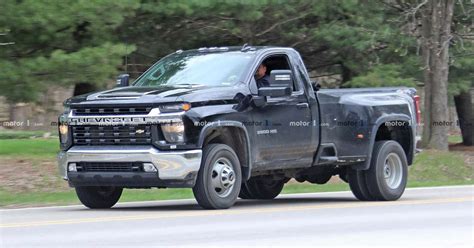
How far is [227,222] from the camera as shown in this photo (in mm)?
11188

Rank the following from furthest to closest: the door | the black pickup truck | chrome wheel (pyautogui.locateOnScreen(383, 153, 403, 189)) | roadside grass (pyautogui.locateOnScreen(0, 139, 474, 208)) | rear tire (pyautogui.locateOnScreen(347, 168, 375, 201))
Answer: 1. roadside grass (pyautogui.locateOnScreen(0, 139, 474, 208))
2. chrome wheel (pyautogui.locateOnScreen(383, 153, 403, 189))
3. rear tire (pyautogui.locateOnScreen(347, 168, 375, 201))
4. the door
5. the black pickup truck

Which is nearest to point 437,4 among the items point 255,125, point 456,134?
point 255,125

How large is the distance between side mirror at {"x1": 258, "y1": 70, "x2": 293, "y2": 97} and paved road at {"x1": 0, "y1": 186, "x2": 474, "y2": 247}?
160cm

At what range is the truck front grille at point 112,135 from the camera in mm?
12000

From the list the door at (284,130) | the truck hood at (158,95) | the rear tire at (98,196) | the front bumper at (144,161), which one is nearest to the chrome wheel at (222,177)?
the front bumper at (144,161)

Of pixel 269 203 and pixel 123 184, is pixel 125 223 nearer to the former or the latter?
pixel 123 184

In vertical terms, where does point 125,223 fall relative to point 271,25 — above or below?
below

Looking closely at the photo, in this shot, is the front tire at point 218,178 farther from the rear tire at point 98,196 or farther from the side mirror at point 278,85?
the rear tire at point 98,196

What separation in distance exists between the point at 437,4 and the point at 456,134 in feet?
74.3

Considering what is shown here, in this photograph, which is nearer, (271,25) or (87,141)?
(87,141)

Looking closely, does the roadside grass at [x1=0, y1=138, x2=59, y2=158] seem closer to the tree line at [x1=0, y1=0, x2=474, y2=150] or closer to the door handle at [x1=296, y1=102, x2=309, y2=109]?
the tree line at [x1=0, y1=0, x2=474, y2=150]

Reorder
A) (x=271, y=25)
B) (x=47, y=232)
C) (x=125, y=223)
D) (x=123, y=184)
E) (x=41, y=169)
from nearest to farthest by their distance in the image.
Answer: (x=47, y=232)
(x=125, y=223)
(x=123, y=184)
(x=41, y=169)
(x=271, y=25)

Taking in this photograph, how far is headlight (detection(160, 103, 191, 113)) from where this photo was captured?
11.8 metres

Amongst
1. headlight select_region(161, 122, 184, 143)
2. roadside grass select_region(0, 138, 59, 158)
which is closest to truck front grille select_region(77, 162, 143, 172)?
headlight select_region(161, 122, 184, 143)
